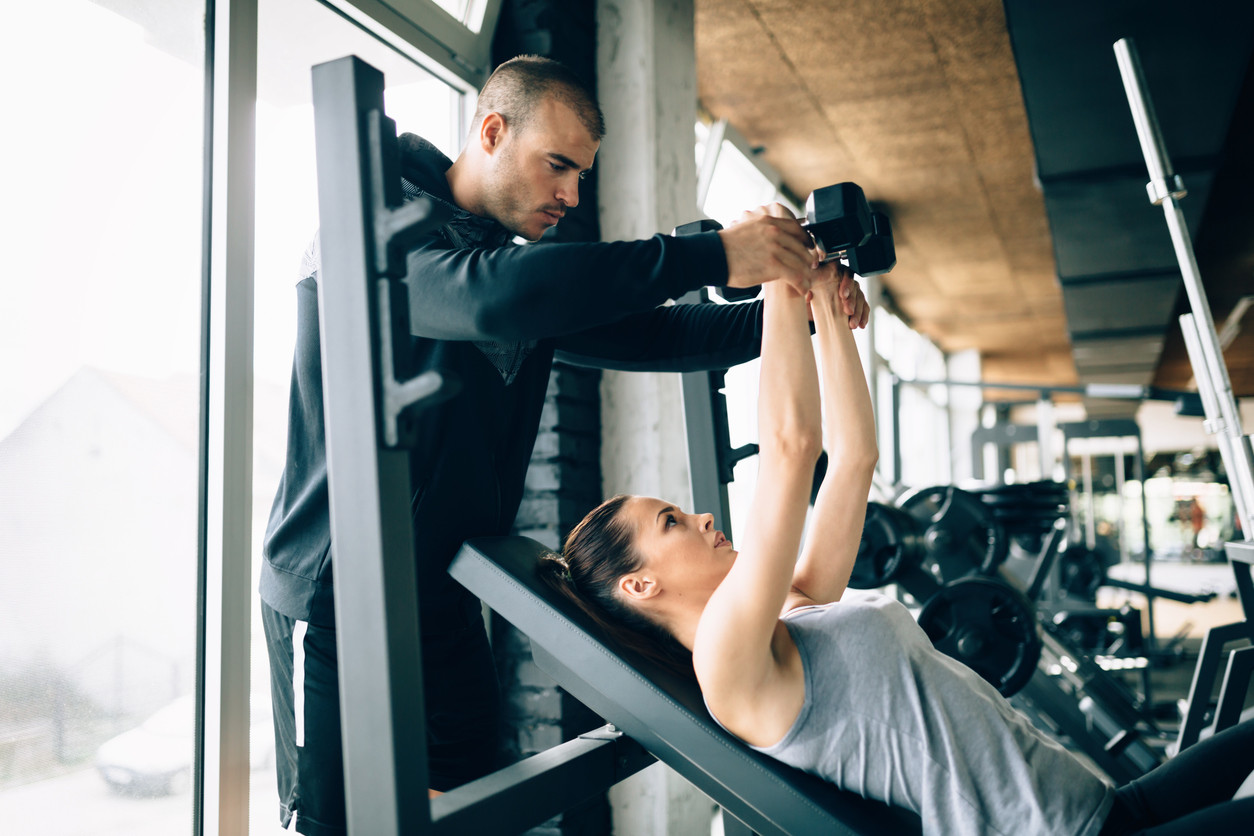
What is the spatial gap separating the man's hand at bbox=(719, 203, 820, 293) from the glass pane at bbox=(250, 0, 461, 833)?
0.91 metres

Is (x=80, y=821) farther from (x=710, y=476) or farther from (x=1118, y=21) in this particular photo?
(x=1118, y=21)

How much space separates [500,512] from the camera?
1.07 meters

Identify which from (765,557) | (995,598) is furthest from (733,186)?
(765,557)

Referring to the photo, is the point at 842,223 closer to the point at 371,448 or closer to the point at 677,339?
the point at 677,339

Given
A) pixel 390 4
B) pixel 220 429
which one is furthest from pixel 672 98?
pixel 220 429

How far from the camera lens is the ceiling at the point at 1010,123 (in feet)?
8.50

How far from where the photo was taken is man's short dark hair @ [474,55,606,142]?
1017 millimetres

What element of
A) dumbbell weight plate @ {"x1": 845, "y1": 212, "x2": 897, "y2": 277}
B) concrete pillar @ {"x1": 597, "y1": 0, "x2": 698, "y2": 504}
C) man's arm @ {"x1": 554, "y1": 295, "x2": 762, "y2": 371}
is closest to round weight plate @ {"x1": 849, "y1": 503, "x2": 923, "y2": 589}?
concrete pillar @ {"x1": 597, "y1": 0, "x2": 698, "y2": 504}

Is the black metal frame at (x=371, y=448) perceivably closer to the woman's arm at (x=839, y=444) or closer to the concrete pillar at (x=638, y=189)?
the woman's arm at (x=839, y=444)

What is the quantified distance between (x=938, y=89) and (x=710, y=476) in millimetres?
2494

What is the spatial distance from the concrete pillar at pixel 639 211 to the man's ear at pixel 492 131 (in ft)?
3.43

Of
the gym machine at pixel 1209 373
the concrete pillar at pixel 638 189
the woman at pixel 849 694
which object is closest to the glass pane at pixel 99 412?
the woman at pixel 849 694

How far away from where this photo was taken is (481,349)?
1012mm

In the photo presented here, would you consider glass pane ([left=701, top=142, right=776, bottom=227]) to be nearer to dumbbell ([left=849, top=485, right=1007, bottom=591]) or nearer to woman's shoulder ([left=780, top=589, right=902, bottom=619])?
dumbbell ([left=849, top=485, right=1007, bottom=591])
